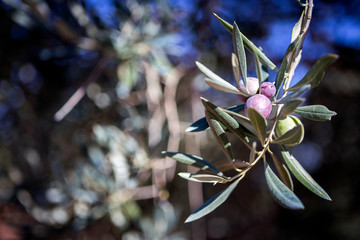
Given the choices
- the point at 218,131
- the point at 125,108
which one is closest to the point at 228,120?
the point at 218,131

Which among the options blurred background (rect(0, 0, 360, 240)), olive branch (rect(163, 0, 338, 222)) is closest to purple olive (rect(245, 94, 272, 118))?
olive branch (rect(163, 0, 338, 222))

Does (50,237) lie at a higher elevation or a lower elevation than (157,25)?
lower

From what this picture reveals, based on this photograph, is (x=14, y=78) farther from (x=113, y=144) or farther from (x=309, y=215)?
(x=309, y=215)

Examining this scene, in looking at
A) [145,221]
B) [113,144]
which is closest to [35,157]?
[113,144]

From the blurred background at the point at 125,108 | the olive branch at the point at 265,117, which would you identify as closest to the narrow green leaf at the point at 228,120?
the olive branch at the point at 265,117

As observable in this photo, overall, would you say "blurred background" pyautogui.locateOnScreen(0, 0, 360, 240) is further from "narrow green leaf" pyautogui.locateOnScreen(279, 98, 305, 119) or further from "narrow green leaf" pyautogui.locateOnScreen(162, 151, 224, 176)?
"narrow green leaf" pyautogui.locateOnScreen(279, 98, 305, 119)

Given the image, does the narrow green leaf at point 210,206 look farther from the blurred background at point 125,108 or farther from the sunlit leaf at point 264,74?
the blurred background at point 125,108
